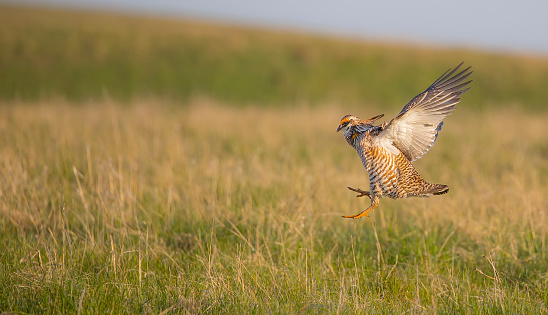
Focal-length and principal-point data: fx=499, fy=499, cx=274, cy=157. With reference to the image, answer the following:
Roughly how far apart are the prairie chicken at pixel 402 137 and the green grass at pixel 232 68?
49.7 ft

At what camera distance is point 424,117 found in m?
3.20

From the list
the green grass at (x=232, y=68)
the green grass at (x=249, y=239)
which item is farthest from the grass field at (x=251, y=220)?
the green grass at (x=232, y=68)

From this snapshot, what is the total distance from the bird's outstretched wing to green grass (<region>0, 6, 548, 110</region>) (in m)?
15.2

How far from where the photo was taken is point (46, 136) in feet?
27.0

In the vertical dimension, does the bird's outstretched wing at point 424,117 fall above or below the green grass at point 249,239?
above

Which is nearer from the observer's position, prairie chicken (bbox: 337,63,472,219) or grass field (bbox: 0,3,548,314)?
prairie chicken (bbox: 337,63,472,219)

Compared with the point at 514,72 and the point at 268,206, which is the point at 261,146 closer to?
the point at 268,206

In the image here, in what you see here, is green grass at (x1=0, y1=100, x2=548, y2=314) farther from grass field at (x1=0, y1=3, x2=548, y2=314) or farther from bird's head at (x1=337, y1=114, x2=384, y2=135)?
bird's head at (x1=337, y1=114, x2=384, y2=135)

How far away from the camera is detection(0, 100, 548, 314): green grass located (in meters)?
3.41

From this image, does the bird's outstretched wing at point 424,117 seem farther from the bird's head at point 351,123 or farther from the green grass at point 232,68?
the green grass at point 232,68

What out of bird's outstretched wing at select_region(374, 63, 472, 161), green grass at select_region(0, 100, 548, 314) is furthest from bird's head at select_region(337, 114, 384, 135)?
green grass at select_region(0, 100, 548, 314)

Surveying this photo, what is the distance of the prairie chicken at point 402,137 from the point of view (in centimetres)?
308

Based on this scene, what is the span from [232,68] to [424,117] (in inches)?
770

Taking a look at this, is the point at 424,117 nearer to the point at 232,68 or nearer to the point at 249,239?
the point at 249,239
